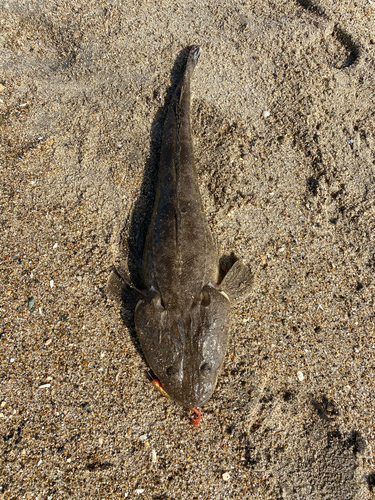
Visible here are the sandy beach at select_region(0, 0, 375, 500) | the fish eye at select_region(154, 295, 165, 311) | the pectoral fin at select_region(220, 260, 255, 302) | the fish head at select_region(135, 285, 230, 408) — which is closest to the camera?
the fish head at select_region(135, 285, 230, 408)

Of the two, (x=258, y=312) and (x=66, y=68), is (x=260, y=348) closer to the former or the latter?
(x=258, y=312)

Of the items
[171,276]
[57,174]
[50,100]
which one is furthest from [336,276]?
[50,100]

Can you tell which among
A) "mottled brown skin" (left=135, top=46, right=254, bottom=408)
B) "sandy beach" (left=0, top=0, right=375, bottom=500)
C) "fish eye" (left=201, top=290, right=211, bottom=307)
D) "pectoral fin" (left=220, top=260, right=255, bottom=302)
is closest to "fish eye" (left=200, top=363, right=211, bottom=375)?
"mottled brown skin" (left=135, top=46, right=254, bottom=408)

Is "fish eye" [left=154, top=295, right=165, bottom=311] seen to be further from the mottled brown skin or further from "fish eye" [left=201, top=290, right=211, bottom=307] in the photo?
"fish eye" [left=201, top=290, right=211, bottom=307]

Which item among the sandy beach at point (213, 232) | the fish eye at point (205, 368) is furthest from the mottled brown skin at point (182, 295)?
the sandy beach at point (213, 232)

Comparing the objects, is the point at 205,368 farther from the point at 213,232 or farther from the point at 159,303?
the point at 213,232

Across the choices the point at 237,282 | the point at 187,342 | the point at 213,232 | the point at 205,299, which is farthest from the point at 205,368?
the point at 213,232

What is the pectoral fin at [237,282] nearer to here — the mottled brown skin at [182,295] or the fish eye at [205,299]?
the mottled brown skin at [182,295]

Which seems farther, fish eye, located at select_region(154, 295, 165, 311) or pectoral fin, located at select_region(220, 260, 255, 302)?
pectoral fin, located at select_region(220, 260, 255, 302)
